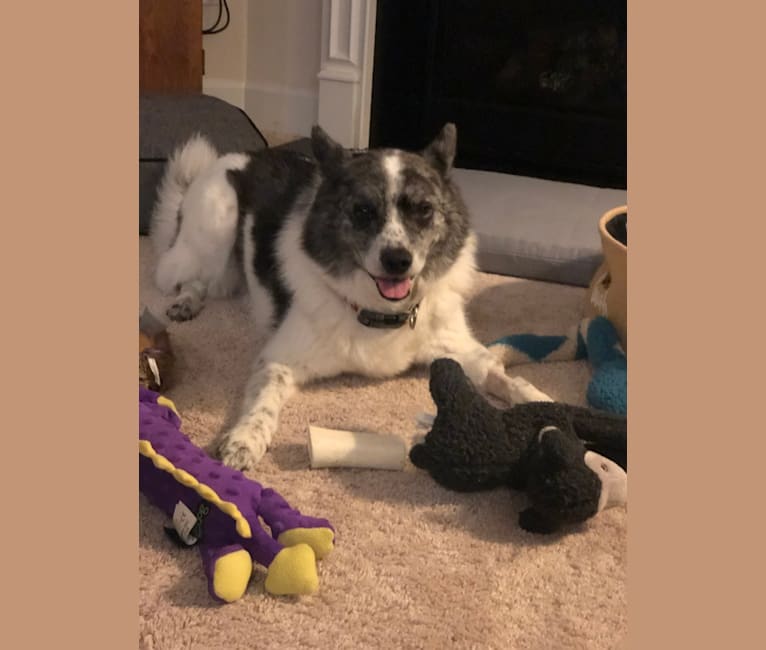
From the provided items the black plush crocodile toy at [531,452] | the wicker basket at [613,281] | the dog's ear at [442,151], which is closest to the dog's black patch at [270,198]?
the dog's ear at [442,151]

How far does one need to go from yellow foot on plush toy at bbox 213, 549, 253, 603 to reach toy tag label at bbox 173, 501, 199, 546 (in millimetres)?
111

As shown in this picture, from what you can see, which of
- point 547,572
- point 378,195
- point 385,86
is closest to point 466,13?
point 385,86

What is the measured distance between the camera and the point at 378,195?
195cm

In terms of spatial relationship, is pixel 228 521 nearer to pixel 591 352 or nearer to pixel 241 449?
pixel 241 449

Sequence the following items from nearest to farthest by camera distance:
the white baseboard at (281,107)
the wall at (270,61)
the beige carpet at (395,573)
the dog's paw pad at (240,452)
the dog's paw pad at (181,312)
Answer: the beige carpet at (395,573) < the dog's paw pad at (240,452) < the dog's paw pad at (181,312) < the wall at (270,61) < the white baseboard at (281,107)

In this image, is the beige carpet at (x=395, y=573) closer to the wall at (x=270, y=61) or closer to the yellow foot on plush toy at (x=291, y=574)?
the yellow foot on plush toy at (x=291, y=574)

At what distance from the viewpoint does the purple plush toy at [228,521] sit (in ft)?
4.24

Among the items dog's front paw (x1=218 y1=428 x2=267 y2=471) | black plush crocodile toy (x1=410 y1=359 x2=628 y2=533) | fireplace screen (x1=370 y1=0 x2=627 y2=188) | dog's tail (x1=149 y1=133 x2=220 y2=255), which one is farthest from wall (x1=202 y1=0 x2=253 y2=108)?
black plush crocodile toy (x1=410 y1=359 x2=628 y2=533)

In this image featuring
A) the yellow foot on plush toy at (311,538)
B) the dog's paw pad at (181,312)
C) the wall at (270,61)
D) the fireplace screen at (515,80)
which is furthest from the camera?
the wall at (270,61)

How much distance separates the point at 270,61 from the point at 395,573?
3357 millimetres

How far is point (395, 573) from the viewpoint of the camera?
139cm

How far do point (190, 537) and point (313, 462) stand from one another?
0.34m

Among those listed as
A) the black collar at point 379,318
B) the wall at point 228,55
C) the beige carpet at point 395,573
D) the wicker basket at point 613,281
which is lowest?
the beige carpet at point 395,573

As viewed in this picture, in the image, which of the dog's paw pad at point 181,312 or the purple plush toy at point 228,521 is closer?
the purple plush toy at point 228,521
